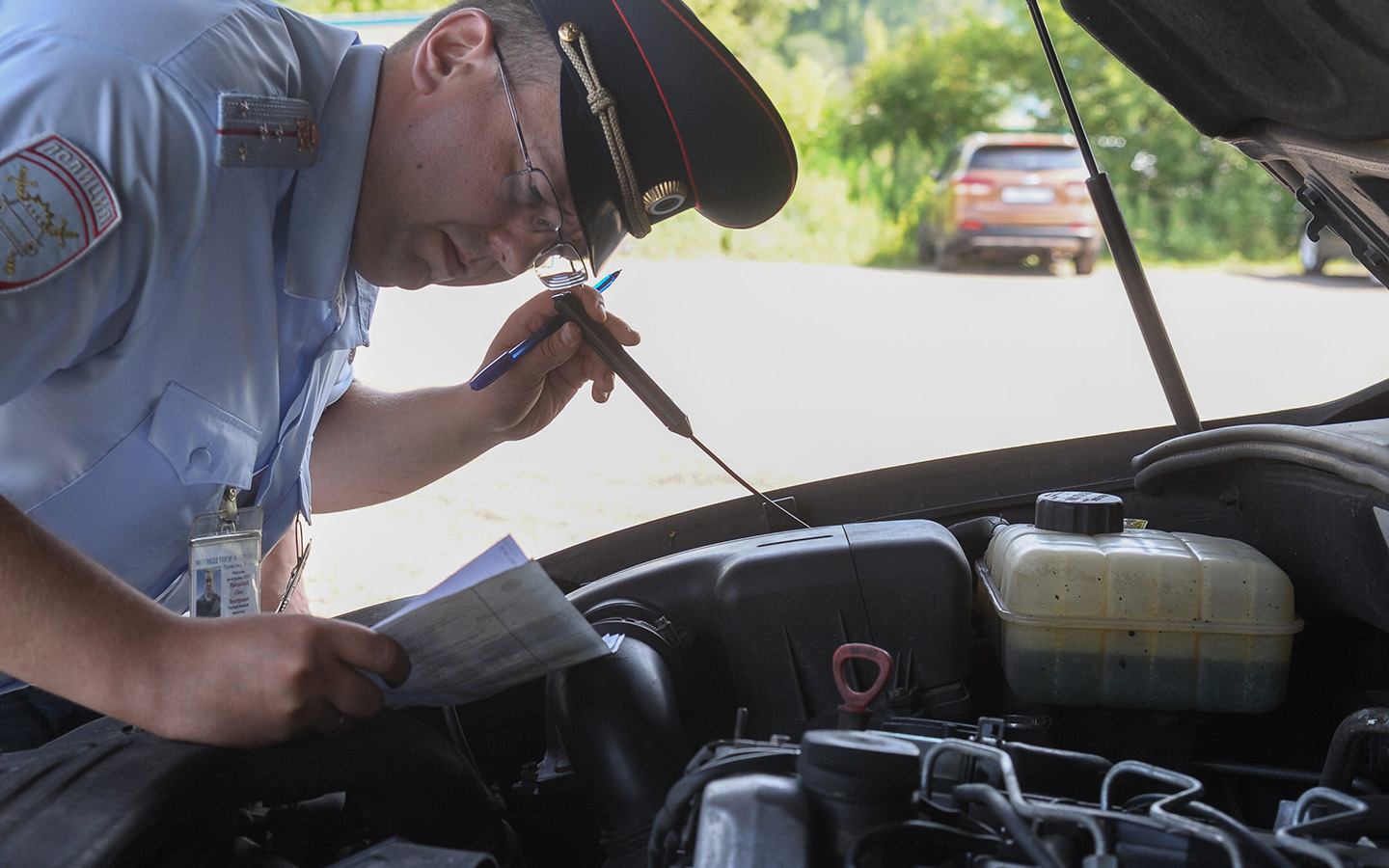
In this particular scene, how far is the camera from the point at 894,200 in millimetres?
13477

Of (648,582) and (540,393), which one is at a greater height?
(540,393)

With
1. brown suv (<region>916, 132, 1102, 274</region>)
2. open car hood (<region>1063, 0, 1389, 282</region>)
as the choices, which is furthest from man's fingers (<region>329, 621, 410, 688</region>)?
brown suv (<region>916, 132, 1102, 274</region>)

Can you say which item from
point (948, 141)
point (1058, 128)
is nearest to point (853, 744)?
point (1058, 128)

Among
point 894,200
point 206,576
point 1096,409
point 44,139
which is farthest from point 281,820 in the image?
point 894,200

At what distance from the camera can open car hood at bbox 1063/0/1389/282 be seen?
3.24 feet

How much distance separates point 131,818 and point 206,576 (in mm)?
398

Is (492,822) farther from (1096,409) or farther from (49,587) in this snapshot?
(1096,409)

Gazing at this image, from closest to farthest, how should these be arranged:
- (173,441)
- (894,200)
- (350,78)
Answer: (173,441), (350,78), (894,200)

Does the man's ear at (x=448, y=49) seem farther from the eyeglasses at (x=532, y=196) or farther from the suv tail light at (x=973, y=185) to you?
the suv tail light at (x=973, y=185)

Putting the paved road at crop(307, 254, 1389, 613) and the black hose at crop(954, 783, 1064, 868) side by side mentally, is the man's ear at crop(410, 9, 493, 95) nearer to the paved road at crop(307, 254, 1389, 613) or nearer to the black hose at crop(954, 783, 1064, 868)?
the black hose at crop(954, 783, 1064, 868)

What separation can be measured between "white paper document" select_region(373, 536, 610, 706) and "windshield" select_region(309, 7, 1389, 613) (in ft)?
7.24

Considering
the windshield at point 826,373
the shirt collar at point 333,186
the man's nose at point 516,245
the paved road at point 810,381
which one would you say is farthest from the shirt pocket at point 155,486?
the paved road at point 810,381

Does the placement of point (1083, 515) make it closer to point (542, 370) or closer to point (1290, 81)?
point (1290, 81)

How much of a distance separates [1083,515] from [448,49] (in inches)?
33.4
